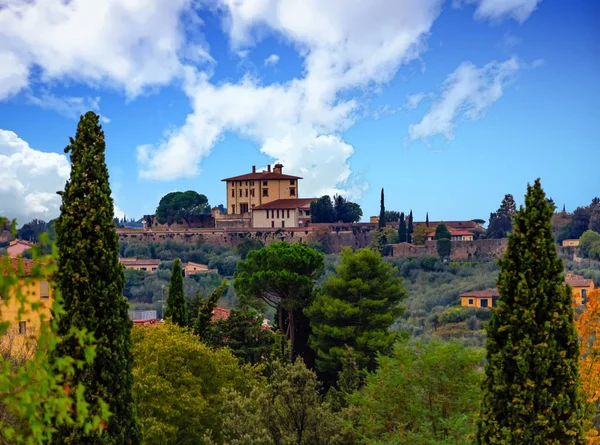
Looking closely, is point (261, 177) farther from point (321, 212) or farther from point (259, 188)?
point (321, 212)

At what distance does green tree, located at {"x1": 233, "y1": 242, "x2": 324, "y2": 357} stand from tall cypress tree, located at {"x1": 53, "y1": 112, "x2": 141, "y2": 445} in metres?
15.5

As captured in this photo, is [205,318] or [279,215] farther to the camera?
[279,215]

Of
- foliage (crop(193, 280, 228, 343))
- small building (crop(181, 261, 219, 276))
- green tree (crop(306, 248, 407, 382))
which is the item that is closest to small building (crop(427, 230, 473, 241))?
small building (crop(181, 261, 219, 276))

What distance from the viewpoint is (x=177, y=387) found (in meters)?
16.0

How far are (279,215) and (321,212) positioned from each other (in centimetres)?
654

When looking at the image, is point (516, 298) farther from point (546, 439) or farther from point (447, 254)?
point (447, 254)

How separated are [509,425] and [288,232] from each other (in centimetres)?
7161

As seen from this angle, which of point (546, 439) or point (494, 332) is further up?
point (494, 332)

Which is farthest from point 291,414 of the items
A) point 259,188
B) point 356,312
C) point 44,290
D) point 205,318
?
point 259,188

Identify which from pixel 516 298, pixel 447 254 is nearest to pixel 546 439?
pixel 516 298

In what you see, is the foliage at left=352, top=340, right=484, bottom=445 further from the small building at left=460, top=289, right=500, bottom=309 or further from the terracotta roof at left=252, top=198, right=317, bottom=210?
the terracotta roof at left=252, top=198, right=317, bottom=210

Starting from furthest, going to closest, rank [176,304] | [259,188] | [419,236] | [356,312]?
[259,188], [419,236], [356,312], [176,304]

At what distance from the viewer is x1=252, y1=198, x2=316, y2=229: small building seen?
8300 cm

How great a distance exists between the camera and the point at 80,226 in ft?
36.8
